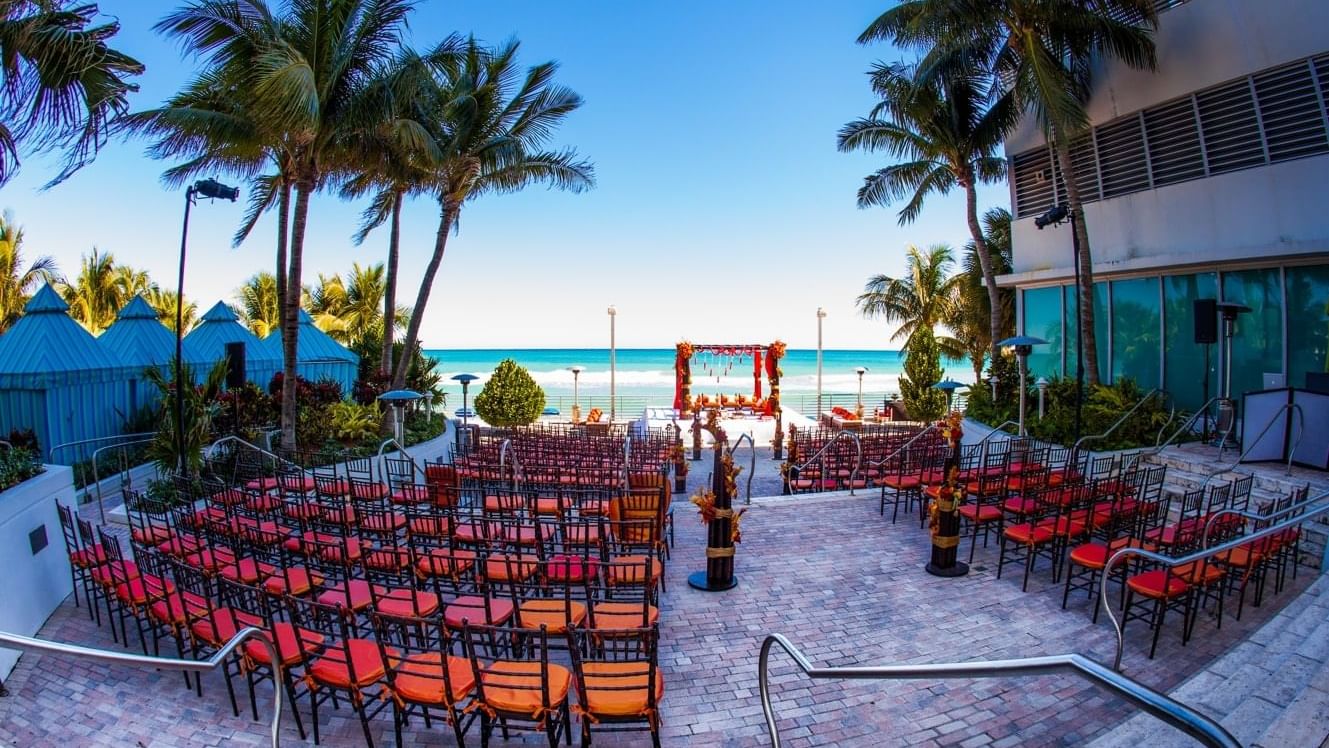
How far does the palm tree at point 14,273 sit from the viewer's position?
22750 millimetres

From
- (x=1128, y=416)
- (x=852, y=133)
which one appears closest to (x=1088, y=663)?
(x=1128, y=416)

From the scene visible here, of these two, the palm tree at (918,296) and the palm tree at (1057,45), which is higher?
the palm tree at (1057,45)

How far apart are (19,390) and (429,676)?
13081 mm

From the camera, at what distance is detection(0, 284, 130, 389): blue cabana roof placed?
1147cm

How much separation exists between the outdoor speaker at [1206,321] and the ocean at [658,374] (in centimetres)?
2244

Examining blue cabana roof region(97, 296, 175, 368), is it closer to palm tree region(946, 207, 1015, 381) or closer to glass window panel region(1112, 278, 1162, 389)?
glass window panel region(1112, 278, 1162, 389)

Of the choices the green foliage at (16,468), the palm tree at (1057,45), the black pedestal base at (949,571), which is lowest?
the black pedestal base at (949,571)

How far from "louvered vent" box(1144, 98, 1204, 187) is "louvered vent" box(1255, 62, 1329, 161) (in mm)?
1138

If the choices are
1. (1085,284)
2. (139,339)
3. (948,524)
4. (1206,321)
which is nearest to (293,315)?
(139,339)

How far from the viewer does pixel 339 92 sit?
11328 millimetres

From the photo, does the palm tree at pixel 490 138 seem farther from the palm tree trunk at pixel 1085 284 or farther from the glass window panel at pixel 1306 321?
the glass window panel at pixel 1306 321

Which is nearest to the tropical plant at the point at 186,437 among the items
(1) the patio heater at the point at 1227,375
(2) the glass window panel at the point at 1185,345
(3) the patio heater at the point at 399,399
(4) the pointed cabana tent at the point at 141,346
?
(3) the patio heater at the point at 399,399

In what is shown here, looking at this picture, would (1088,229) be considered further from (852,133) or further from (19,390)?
(19,390)

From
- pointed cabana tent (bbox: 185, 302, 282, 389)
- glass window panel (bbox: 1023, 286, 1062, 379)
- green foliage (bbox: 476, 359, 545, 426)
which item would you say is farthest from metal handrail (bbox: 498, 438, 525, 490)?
glass window panel (bbox: 1023, 286, 1062, 379)
